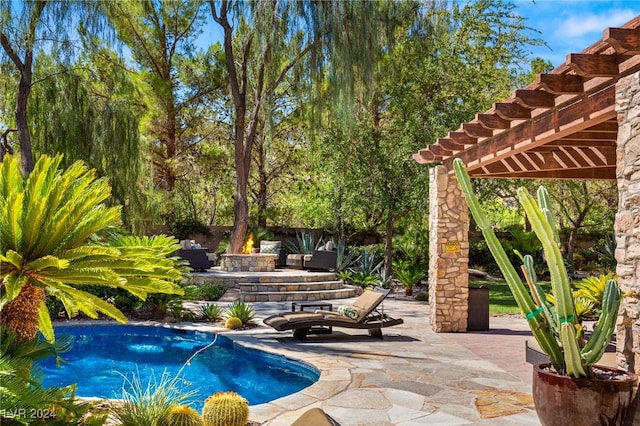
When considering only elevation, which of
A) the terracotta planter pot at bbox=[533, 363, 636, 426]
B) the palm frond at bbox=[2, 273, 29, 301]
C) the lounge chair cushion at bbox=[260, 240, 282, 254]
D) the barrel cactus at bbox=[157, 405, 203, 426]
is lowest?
the barrel cactus at bbox=[157, 405, 203, 426]

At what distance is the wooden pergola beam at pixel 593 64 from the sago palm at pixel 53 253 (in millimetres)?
3642

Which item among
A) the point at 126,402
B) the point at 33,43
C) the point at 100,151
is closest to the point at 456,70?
the point at 100,151

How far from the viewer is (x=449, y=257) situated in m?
9.74

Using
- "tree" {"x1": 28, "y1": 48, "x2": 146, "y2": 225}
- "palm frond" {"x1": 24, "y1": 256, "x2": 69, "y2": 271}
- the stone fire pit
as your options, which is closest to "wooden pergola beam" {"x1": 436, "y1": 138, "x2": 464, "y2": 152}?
"palm frond" {"x1": 24, "y1": 256, "x2": 69, "y2": 271}

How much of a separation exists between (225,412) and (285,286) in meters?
10.2

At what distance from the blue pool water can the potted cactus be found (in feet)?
10.1

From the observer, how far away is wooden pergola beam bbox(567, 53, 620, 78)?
16.1ft

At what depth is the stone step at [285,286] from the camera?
14.4 m

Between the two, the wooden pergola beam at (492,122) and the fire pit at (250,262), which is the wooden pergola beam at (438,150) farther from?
the fire pit at (250,262)

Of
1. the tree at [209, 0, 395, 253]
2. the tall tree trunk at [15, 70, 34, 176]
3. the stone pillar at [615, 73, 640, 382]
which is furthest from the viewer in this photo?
the tree at [209, 0, 395, 253]

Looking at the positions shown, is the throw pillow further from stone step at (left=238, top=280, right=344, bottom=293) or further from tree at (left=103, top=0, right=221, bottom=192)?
tree at (left=103, top=0, right=221, bottom=192)

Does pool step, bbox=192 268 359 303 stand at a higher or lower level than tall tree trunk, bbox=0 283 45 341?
lower

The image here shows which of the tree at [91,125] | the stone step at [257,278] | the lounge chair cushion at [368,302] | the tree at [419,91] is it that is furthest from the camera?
the tree at [419,91]

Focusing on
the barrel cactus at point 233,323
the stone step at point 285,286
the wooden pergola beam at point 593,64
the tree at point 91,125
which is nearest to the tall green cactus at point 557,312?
the wooden pergola beam at point 593,64
